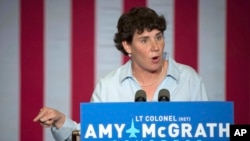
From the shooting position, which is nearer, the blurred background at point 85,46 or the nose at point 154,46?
the nose at point 154,46

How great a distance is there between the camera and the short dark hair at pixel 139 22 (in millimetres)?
1549

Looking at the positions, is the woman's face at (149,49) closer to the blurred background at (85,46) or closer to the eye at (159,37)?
the eye at (159,37)

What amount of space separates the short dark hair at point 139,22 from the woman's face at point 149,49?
2 centimetres

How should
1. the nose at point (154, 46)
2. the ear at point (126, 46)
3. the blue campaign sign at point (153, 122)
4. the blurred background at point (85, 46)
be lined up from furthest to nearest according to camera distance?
the blurred background at point (85, 46) → the ear at point (126, 46) → the nose at point (154, 46) → the blue campaign sign at point (153, 122)

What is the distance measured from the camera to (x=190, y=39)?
225 centimetres

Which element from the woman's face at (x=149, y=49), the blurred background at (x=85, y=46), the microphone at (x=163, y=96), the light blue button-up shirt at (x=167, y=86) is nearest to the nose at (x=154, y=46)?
the woman's face at (x=149, y=49)

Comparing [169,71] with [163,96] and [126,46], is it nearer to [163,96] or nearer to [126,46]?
[126,46]

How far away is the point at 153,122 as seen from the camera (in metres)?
1.02

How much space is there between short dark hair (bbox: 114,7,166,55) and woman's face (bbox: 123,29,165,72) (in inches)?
0.7

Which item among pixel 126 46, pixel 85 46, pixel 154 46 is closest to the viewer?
pixel 154 46

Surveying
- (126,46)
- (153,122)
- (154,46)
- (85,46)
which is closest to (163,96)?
(153,122)

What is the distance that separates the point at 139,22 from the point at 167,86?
26 cm

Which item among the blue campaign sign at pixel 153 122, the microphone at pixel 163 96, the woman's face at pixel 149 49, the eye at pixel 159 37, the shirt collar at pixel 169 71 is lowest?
the blue campaign sign at pixel 153 122

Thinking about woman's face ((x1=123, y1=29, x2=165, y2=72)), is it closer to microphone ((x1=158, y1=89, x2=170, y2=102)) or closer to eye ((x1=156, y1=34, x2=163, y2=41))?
eye ((x1=156, y1=34, x2=163, y2=41))
